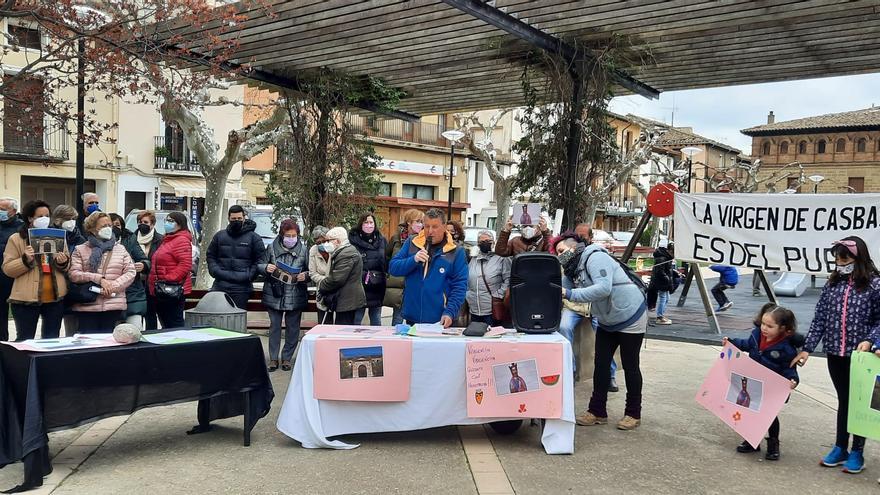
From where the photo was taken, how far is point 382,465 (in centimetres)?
502

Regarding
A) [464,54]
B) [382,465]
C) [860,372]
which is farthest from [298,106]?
[860,372]

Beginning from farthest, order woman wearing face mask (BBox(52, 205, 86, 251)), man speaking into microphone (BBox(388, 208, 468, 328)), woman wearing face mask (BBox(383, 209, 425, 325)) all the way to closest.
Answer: woman wearing face mask (BBox(383, 209, 425, 325)) < woman wearing face mask (BBox(52, 205, 86, 251)) < man speaking into microphone (BBox(388, 208, 468, 328))

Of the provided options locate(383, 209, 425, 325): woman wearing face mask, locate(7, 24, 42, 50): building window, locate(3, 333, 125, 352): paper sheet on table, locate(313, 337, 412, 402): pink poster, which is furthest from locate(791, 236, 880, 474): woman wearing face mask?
locate(7, 24, 42, 50): building window

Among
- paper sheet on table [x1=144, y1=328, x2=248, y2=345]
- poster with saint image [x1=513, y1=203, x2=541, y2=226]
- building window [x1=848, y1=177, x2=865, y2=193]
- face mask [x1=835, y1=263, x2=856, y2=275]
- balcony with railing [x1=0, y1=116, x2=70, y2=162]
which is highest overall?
building window [x1=848, y1=177, x2=865, y2=193]

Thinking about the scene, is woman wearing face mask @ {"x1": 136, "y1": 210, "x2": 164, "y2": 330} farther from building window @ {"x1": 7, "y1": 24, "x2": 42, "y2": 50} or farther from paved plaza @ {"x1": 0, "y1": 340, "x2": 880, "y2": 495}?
building window @ {"x1": 7, "y1": 24, "x2": 42, "y2": 50}

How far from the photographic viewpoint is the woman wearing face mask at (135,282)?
293 inches

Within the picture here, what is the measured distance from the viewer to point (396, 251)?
916 centimetres

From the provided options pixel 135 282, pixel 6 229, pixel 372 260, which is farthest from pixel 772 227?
pixel 6 229

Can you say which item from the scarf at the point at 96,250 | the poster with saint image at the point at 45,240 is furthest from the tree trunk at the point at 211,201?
the poster with saint image at the point at 45,240

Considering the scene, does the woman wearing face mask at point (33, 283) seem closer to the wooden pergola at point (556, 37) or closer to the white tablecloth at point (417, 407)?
the white tablecloth at point (417, 407)

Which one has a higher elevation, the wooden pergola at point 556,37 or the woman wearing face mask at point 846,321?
the wooden pergola at point 556,37

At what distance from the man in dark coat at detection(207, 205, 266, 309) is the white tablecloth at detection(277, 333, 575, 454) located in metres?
2.81

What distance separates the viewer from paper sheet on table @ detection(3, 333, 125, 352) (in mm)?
4562

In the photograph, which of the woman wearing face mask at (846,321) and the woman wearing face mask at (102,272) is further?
the woman wearing face mask at (102,272)
